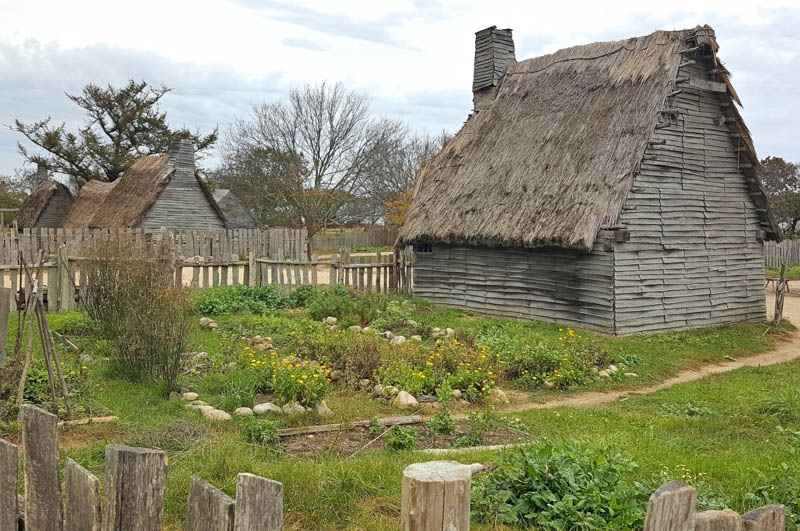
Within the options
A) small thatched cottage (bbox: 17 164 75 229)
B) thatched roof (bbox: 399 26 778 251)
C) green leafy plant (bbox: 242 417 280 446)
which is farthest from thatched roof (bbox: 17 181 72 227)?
green leafy plant (bbox: 242 417 280 446)

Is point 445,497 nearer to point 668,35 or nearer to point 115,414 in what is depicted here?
point 115,414

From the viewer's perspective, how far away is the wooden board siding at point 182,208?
93.0ft

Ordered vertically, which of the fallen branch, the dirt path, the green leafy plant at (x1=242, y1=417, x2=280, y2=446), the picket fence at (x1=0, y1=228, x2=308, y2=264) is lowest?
the dirt path

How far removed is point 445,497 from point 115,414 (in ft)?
17.5

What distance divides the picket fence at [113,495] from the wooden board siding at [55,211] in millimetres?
36395

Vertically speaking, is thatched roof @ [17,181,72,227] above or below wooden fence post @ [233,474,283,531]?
above

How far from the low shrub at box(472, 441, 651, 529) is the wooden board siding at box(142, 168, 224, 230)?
1040 inches

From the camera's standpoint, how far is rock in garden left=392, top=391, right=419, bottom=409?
7475 mm

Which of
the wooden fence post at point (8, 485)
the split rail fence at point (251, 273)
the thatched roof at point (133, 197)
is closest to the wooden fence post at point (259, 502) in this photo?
the wooden fence post at point (8, 485)

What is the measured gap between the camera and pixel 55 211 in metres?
35.7

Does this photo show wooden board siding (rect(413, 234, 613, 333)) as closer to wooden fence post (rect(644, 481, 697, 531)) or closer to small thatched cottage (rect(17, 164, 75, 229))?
wooden fence post (rect(644, 481, 697, 531))

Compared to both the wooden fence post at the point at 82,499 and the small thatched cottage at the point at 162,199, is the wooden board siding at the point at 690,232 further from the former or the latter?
the small thatched cottage at the point at 162,199

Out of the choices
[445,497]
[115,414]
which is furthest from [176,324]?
[445,497]

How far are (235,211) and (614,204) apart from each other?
3214 cm
